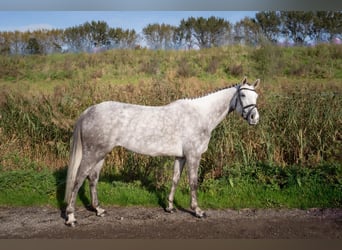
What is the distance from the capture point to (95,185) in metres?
4.18

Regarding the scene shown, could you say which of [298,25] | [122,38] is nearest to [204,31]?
[122,38]

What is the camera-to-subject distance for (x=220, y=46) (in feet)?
15.9

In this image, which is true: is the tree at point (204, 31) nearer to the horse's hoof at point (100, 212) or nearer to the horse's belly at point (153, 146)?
the horse's belly at point (153, 146)

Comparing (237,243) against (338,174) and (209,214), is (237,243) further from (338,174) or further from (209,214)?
(338,174)

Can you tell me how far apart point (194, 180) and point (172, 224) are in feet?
1.67

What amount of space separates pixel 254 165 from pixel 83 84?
243 centimetres

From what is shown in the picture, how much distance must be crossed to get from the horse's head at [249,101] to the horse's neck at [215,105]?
0.17m

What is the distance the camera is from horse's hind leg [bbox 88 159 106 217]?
415cm

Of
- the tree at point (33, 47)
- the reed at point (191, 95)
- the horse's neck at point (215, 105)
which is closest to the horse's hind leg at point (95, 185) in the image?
the reed at point (191, 95)

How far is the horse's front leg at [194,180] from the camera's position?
13.3 ft

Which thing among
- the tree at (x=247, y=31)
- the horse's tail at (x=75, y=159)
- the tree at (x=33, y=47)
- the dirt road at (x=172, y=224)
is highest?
the tree at (x=247, y=31)

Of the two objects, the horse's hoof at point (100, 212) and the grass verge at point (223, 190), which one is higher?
the grass verge at point (223, 190)

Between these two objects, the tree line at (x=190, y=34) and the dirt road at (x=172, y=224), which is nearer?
the dirt road at (x=172, y=224)

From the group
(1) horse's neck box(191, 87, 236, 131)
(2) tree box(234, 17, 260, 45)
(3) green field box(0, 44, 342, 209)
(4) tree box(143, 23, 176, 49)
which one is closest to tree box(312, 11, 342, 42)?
(3) green field box(0, 44, 342, 209)
